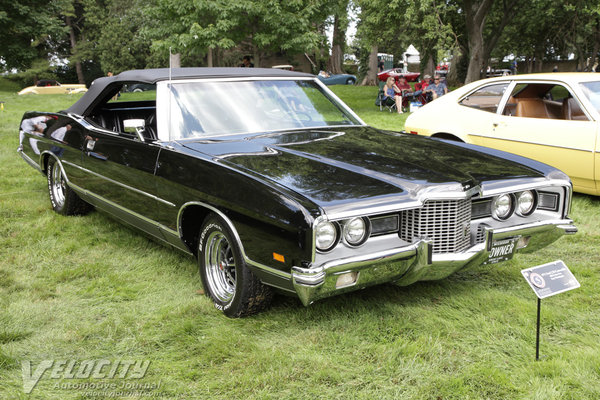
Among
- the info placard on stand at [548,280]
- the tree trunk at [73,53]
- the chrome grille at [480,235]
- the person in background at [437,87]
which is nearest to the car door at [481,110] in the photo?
the chrome grille at [480,235]

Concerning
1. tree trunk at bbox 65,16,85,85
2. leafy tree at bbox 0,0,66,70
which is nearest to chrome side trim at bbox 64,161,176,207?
leafy tree at bbox 0,0,66,70

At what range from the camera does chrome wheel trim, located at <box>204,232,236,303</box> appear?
3629 mm

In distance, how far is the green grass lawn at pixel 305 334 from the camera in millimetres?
2797

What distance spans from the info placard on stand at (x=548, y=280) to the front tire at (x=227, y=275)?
1.46 m

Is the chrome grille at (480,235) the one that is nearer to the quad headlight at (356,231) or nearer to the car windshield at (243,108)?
the quad headlight at (356,231)

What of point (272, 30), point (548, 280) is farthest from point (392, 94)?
point (548, 280)

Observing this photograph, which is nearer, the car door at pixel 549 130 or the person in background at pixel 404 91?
the car door at pixel 549 130

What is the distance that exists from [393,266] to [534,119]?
13.2 feet

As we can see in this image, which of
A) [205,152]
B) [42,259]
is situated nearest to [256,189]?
[205,152]

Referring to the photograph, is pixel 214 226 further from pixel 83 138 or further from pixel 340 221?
pixel 83 138

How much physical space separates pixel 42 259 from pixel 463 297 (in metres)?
3.32

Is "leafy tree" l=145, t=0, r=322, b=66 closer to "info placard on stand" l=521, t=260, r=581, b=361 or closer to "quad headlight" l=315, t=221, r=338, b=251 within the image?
"quad headlight" l=315, t=221, r=338, b=251

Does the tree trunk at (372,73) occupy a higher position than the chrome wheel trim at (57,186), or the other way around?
the tree trunk at (372,73)

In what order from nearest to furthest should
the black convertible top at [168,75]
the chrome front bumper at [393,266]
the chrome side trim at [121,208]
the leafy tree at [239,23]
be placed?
the chrome front bumper at [393,266]
the chrome side trim at [121,208]
the black convertible top at [168,75]
the leafy tree at [239,23]
